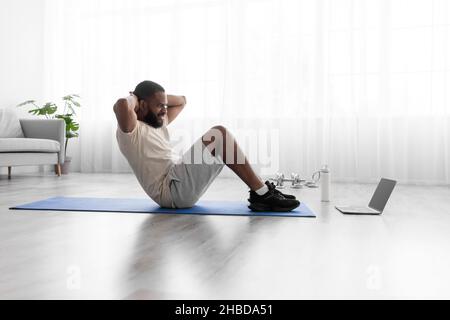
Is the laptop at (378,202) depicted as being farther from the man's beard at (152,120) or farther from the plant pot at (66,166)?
the plant pot at (66,166)

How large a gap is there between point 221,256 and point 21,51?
5.46m

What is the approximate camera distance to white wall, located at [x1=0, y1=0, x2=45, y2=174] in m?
5.47

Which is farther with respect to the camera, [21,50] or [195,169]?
[21,50]

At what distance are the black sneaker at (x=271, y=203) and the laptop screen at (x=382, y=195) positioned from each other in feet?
Result: 1.57

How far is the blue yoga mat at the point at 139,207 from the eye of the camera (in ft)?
7.33

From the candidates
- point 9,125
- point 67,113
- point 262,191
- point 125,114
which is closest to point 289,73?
point 262,191

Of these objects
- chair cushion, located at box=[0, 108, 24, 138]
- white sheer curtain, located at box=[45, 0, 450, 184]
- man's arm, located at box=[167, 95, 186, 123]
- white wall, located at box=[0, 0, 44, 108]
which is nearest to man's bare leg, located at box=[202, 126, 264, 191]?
man's arm, located at box=[167, 95, 186, 123]

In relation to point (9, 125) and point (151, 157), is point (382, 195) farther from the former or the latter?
point (9, 125)

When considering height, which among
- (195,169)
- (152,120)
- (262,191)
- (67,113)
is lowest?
(262,191)

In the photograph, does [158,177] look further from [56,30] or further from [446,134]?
[56,30]

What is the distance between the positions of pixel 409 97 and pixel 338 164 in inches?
40.2

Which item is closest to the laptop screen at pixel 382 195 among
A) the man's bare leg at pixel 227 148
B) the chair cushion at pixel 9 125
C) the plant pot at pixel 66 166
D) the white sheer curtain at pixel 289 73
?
the man's bare leg at pixel 227 148

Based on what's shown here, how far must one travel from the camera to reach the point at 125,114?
199cm
